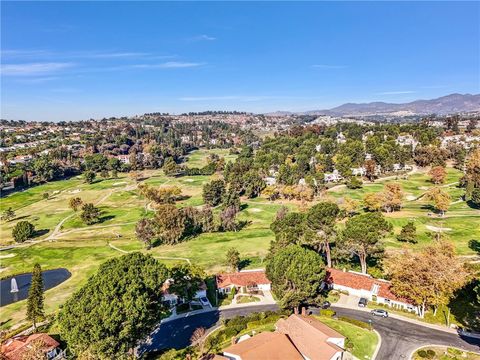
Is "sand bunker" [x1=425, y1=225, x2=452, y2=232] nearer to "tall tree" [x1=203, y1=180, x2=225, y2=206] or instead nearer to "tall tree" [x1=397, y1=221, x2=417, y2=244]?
"tall tree" [x1=397, y1=221, x2=417, y2=244]

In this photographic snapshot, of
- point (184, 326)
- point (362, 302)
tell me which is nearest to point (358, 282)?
point (362, 302)

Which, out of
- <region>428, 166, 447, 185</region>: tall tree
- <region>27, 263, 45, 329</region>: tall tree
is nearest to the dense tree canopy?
<region>27, 263, 45, 329</region>: tall tree

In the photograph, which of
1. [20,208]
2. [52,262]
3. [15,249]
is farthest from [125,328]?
[20,208]

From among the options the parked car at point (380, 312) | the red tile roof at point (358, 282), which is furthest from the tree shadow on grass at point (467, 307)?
the parked car at point (380, 312)

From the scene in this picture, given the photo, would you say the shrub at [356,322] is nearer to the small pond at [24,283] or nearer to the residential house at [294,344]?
the residential house at [294,344]

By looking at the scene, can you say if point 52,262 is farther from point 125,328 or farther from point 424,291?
point 424,291
